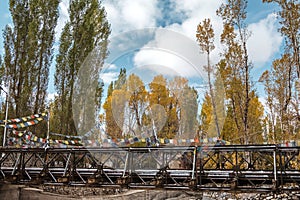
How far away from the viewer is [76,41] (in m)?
22.4

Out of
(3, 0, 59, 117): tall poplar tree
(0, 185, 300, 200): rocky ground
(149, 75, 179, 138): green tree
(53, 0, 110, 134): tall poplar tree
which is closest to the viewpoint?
(149, 75, 179, 138): green tree

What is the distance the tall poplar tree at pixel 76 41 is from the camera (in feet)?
71.6

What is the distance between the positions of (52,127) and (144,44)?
41.2 feet

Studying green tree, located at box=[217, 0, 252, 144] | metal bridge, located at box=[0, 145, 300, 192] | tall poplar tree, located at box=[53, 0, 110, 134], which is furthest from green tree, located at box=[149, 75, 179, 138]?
tall poplar tree, located at box=[53, 0, 110, 134]

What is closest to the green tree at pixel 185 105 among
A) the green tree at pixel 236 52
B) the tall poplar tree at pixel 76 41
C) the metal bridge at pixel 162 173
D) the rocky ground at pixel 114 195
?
the metal bridge at pixel 162 173

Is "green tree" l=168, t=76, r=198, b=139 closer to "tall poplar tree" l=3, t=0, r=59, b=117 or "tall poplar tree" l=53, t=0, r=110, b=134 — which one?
"tall poplar tree" l=53, t=0, r=110, b=134

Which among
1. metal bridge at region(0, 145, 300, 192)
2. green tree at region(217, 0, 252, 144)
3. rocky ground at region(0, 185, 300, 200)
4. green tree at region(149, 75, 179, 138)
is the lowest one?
→ rocky ground at region(0, 185, 300, 200)

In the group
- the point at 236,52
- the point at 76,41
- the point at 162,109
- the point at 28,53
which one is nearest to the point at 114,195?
the point at 162,109

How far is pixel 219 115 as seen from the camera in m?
15.9

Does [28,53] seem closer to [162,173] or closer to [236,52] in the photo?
[236,52]

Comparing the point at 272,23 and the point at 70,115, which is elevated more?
the point at 272,23

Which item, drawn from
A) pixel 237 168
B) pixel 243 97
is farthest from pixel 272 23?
pixel 237 168

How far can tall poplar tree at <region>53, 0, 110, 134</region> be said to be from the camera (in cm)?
2183

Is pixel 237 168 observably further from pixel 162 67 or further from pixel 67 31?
pixel 67 31
